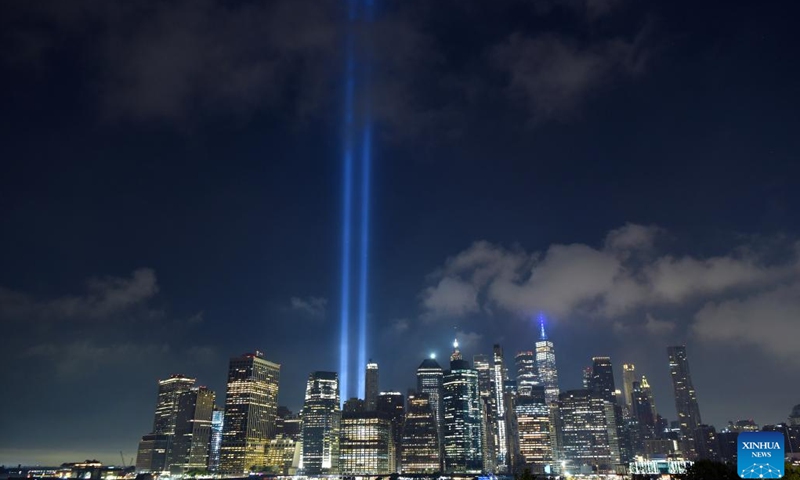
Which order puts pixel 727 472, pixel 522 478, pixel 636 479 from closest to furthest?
pixel 522 478 → pixel 727 472 → pixel 636 479

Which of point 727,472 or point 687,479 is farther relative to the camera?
point 687,479

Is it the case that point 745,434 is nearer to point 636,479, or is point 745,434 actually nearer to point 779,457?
point 779,457

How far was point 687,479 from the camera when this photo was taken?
364 feet

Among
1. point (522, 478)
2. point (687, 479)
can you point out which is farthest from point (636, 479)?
point (522, 478)

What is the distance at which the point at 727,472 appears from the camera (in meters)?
99.9

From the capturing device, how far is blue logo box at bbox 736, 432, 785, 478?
3778cm

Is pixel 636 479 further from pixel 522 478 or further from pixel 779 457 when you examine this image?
pixel 779 457

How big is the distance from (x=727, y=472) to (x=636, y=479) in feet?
351

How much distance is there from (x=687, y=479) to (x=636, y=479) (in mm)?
95549

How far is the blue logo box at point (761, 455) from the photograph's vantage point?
1487 inches

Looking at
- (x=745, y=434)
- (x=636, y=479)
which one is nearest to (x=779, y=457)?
(x=745, y=434)

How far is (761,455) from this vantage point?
38312mm

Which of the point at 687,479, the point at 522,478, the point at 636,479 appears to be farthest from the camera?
the point at 636,479

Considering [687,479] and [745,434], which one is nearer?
[745,434]
